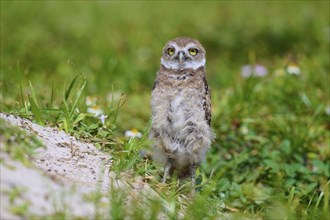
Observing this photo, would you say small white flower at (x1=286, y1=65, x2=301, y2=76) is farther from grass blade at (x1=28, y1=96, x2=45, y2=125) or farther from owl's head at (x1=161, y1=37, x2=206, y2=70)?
grass blade at (x1=28, y1=96, x2=45, y2=125)

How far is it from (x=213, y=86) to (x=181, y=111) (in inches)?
143

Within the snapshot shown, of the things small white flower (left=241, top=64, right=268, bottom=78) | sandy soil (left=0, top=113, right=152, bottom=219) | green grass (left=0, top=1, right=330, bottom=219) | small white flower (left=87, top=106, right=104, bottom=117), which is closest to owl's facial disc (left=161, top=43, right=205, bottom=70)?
green grass (left=0, top=1, right=330, bottom=219)

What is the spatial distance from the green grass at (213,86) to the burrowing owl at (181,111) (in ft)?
0.56

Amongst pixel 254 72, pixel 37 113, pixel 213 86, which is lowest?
pixel 213 86

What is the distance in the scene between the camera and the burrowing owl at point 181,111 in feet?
17.5

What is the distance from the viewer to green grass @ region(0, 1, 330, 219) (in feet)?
17.3

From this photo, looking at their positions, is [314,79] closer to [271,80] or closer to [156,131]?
[271,80]

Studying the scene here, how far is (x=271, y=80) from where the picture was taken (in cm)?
846

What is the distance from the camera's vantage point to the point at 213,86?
892 cm

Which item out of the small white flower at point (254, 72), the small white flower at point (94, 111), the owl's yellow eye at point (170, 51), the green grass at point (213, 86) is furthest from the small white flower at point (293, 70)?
the owl's yellow eye at point (170, 51)

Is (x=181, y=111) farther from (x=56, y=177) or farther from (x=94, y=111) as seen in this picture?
(x=56, y=177)

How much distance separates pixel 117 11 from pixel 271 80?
3.93 metres

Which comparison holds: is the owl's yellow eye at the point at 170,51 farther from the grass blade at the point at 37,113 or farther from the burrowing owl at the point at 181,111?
the grass blade at the point at 37,113

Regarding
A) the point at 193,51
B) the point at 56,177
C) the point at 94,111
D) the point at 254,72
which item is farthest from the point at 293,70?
the point at 56,177
